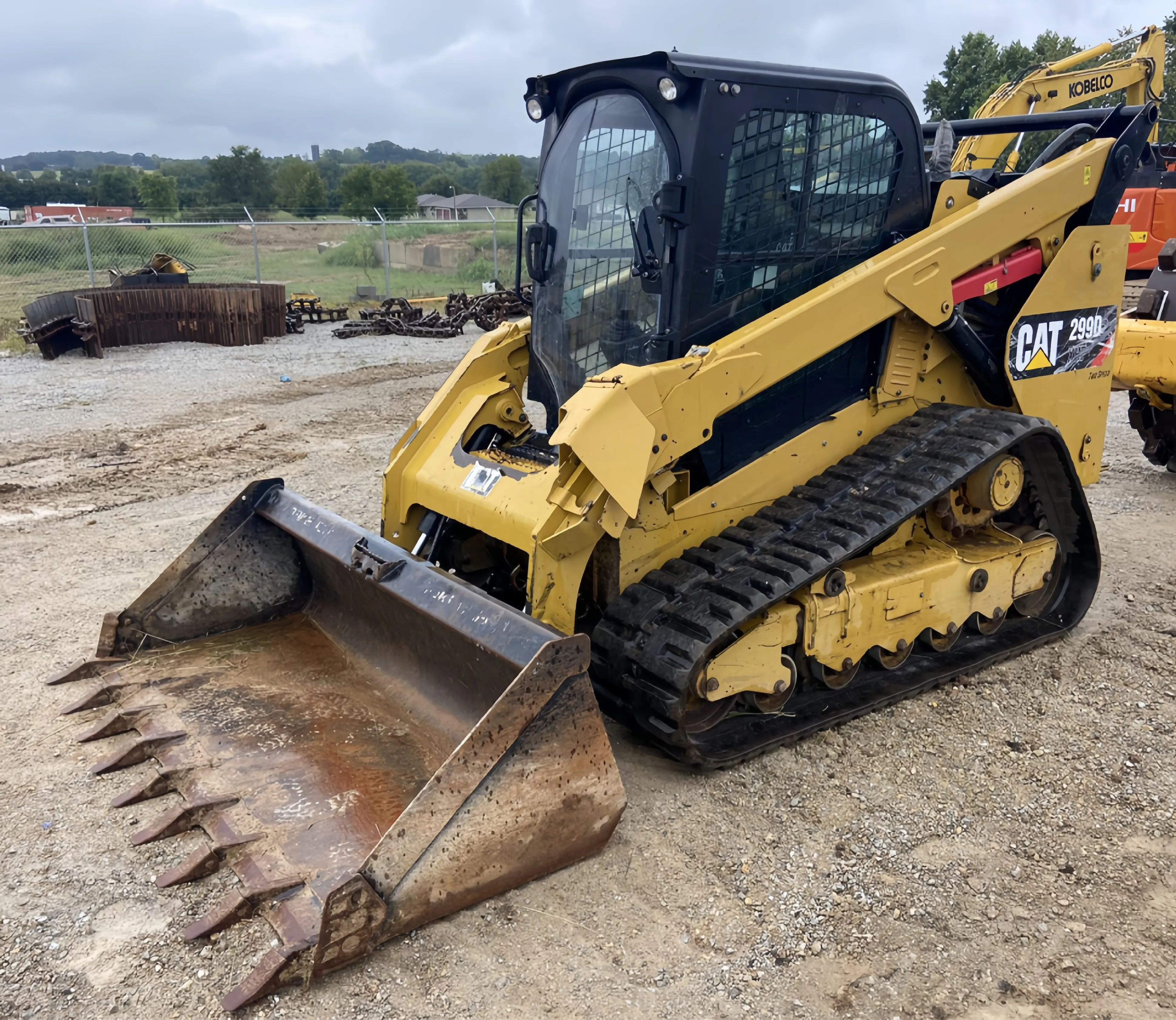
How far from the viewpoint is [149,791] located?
3436mm

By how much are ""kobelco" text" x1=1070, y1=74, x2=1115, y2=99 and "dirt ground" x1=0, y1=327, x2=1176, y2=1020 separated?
6306 millimetres

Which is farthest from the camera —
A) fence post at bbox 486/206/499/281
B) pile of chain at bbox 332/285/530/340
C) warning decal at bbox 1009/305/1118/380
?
fence post at bbox 486/206/499/281

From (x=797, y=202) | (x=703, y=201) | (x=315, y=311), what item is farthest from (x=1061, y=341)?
(x=315, y=311)

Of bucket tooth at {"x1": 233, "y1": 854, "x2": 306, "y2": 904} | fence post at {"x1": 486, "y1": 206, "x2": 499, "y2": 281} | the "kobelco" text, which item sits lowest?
bucket tooth at {"x1": 233, "y1": 854, "x2": 306, "y2": 904}

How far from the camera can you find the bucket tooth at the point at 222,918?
9.19 ft

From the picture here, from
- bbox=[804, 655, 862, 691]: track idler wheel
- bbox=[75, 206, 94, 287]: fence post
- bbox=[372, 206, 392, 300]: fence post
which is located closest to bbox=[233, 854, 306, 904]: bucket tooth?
bbox=[804, 655, 862, 691]: track idler wheel

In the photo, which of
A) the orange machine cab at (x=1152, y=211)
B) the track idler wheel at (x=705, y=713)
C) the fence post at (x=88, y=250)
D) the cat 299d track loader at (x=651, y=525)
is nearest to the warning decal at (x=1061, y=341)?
the cat 299d track loader at (x=651, y=525)

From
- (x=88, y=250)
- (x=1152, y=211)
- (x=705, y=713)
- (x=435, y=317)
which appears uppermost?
(x=1152, y=211)

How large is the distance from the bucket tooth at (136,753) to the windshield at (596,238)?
83.8 inches

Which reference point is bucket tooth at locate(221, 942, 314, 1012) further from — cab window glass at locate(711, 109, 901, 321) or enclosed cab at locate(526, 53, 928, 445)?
cab window glass at locate(711, 109, 901, 321)

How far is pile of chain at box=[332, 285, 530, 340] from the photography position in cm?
1677

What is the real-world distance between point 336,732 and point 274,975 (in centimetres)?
116

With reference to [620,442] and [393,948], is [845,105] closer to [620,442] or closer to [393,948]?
[620,442]

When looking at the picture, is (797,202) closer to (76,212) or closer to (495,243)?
(495,243)
